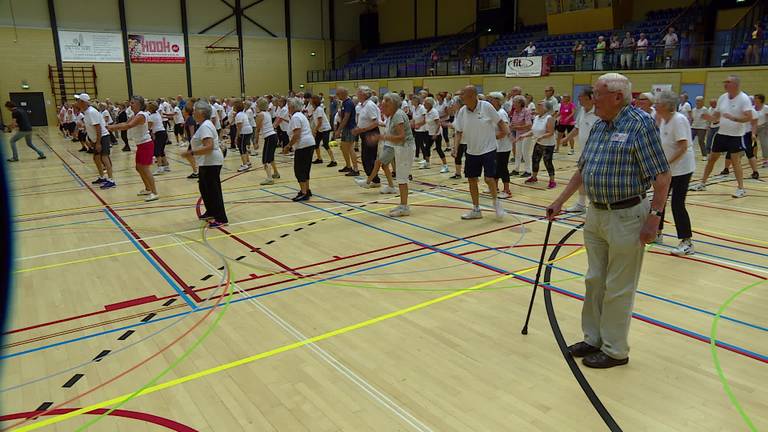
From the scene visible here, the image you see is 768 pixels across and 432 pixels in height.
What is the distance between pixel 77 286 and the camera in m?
5.77

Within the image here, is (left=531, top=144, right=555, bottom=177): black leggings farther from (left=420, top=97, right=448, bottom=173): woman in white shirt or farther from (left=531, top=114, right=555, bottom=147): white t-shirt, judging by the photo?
(left=420, top=97, right=448, bottom=173): woman in white shirt

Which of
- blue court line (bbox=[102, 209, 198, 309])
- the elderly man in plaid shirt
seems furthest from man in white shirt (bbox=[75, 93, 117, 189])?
the elderly man in plaid shirt

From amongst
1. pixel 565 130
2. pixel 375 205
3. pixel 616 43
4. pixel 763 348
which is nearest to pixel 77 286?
pixel 375 205

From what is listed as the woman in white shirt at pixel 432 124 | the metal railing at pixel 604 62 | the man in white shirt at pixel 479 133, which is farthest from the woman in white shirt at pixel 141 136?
the metal railing at pixel 604 62

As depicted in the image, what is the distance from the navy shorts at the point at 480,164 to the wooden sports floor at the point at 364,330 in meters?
0.77

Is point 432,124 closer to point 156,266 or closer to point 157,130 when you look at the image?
point 157,130

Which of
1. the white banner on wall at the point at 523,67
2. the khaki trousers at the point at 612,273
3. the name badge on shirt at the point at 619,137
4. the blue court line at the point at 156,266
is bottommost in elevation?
the blue court line at the point at 156,266

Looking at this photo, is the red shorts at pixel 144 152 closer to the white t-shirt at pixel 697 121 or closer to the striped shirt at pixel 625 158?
the striped shirt at pixel 625 158

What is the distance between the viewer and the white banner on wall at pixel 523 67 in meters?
23.3

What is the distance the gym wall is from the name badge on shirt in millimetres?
32072

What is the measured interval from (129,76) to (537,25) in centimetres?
2317

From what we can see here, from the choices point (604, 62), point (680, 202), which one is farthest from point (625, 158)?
point (604, 62)

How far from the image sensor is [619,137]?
11.6ft

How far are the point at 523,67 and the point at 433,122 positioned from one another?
12.7 metres
